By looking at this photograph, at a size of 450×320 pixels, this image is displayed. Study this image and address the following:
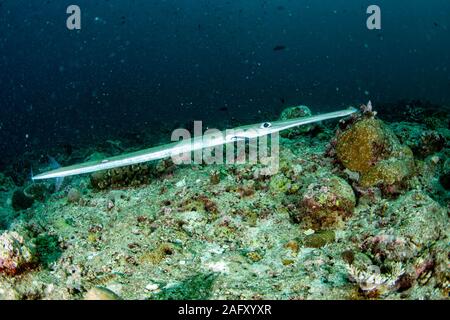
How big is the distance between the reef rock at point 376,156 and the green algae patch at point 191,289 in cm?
367

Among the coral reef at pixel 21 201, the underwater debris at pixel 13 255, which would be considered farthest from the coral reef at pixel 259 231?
the coral reef at pixel 21 201

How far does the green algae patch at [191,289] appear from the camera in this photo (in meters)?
4.88

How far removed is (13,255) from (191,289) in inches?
112

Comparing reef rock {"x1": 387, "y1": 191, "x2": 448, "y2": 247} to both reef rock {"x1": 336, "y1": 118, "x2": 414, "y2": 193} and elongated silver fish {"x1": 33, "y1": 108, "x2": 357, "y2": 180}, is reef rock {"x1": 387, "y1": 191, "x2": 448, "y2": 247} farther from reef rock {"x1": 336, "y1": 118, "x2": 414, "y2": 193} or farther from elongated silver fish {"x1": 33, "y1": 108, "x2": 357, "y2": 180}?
elongated silver fish {"x1": 33, "y1": 108, "x2": 357, "y2": 180}

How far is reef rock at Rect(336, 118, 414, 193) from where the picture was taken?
679cm

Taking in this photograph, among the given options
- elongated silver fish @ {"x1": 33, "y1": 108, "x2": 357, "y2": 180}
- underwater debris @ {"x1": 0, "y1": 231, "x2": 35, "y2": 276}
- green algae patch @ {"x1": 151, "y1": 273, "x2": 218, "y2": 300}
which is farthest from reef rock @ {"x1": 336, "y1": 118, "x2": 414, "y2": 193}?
underwater debris @ {"x1": 0, "y1": 231, "x2": 35, "y2": 276}

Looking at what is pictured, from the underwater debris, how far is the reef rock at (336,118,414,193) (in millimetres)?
6100
